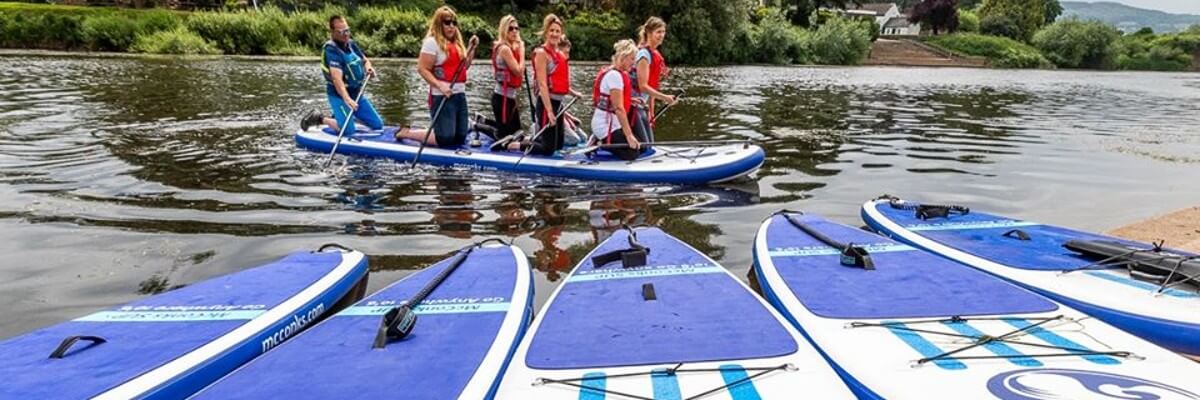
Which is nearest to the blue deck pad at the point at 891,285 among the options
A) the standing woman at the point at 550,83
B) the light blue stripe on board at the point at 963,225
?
the light blue stripe on board at the point at 963,225

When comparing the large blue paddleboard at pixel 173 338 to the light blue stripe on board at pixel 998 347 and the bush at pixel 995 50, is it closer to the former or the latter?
the light blue stripe on board at pixel 998 347

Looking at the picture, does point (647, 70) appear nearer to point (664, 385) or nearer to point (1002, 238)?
point (1002, 238)

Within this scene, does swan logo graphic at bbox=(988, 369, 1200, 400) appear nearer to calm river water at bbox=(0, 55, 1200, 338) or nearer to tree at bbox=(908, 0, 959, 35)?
calm river water at bbox=(0, 55, 1200, 338)

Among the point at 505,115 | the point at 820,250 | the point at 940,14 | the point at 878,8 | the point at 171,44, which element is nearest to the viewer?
the point at 820,250

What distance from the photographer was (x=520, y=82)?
961cm

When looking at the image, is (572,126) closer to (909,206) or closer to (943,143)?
(909,206)

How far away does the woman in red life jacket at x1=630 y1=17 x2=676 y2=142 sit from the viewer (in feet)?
27.5

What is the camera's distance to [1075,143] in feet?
44.1

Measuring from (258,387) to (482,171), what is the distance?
6.24m

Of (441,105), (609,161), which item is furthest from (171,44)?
(609,161)

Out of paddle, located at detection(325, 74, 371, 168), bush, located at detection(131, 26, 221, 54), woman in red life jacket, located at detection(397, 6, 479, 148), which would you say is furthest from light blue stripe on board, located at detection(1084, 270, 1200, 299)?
bush, located at detection(131, 26, 221, 54)

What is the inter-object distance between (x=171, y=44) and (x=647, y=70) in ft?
109

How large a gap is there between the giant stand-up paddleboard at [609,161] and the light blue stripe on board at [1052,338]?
491 cm

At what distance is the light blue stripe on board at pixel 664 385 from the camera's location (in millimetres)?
2975
